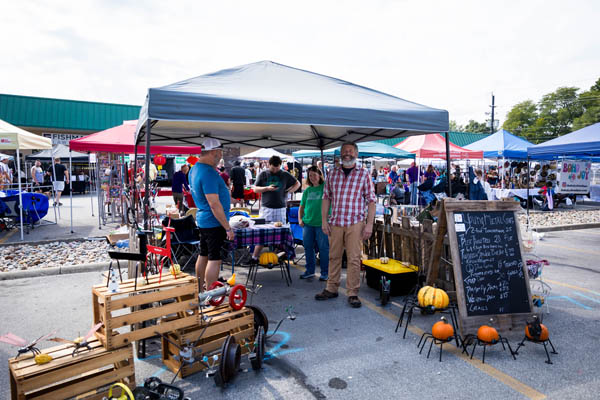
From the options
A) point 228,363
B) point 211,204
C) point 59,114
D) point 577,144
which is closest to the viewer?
point 228,363

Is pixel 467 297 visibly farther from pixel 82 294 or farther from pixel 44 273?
pixel 44 273

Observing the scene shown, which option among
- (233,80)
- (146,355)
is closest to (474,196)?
(233,80)

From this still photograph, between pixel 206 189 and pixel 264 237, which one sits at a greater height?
pixel 206 189

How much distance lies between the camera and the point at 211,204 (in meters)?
3.88

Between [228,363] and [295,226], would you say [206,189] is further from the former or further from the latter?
[295,226]

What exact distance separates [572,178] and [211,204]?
47.1 ft

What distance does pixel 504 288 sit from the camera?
12.7ft

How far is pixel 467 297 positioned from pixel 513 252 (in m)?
0.79

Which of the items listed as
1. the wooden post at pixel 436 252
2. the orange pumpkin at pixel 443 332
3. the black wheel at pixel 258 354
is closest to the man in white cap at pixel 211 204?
the black wheel at pixel 258 354

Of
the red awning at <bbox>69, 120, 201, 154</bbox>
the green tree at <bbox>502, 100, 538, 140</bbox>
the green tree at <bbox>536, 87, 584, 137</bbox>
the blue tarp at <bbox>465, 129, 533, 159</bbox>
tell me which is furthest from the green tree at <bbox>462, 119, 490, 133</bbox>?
the red awning at <bbox>69, 120, 201, 154</bbox>

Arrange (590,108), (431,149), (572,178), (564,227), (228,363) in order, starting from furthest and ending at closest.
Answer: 1. (590,108)
2. (431,149)
3. (572,178)
4. (564,227)
5. (228,363)

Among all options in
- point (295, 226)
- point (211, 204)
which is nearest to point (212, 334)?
point (211, 204)

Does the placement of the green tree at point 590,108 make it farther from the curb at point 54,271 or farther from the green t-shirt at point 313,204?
the curb at point 54,271

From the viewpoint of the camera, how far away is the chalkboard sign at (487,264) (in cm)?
372
